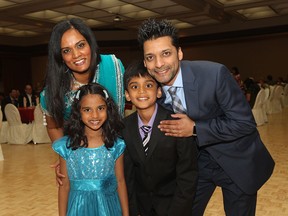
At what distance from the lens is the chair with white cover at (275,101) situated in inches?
438

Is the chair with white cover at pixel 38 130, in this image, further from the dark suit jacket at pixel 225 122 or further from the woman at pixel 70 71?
the dark suit jacket at pixel 225 122

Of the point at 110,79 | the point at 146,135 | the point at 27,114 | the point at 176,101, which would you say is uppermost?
the point at 110,79

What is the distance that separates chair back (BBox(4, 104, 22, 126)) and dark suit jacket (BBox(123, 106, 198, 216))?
589cm

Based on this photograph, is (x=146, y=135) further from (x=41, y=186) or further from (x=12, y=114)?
(x=12, y=114)

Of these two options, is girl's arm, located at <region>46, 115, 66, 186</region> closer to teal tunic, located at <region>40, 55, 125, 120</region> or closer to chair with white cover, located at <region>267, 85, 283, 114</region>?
teal tunic, located at <region>40, 55, 125, 120</region>

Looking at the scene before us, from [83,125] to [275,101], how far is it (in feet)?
35.3

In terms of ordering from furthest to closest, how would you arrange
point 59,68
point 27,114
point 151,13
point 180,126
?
point 151,13
point 27,114
point 59,68
point 180,126

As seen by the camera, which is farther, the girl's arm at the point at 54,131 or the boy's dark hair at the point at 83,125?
the girl's arm at the point at 54,131

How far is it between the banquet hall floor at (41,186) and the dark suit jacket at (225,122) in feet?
4.96

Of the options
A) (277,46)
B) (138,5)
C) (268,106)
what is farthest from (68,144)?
(277,46)

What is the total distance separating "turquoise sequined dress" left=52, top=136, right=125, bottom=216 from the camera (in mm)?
1953

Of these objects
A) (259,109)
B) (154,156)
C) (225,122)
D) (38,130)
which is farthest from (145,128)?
(259,109)

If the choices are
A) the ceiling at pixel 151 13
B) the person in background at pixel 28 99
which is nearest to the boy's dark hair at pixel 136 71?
the person in background at pixel 28 99

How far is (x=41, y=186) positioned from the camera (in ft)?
14.1
